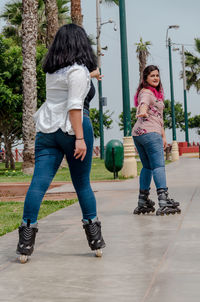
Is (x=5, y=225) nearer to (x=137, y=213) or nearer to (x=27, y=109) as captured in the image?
(x=137, y=213)

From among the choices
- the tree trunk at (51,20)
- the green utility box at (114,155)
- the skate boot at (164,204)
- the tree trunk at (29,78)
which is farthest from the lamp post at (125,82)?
the skate boot at (164,204)

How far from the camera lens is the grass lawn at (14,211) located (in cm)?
721

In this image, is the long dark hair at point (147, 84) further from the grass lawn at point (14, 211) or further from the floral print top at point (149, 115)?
the grass lawn at point (14, 211)

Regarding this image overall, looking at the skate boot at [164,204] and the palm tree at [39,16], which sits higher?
the palm tree at [39,16]

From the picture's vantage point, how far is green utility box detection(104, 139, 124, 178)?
15.7 m

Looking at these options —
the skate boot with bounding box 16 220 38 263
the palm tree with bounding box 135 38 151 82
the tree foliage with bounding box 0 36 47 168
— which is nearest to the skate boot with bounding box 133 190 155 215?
the skate boot with bounding box 16 220 38 263

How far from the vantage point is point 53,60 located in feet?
15.1

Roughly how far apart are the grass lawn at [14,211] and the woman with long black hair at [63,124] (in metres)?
2.03

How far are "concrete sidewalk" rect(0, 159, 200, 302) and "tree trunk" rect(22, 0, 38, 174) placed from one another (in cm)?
1424

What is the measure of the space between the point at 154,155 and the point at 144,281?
316cm

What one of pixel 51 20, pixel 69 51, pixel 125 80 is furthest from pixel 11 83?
pixel 69 51

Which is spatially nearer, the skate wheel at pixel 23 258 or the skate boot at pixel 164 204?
the skate wheel at pixel 23 258

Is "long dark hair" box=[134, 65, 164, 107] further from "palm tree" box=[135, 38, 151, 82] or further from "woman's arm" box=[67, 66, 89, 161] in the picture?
"palm tree" box=[135, 38, 151, 82]

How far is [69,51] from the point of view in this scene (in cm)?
459
